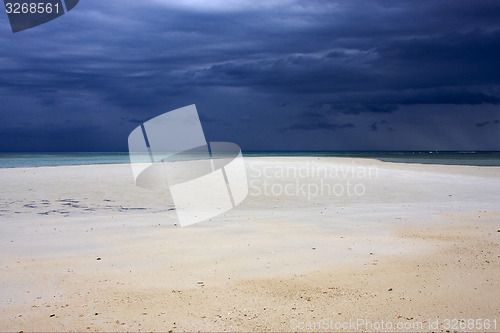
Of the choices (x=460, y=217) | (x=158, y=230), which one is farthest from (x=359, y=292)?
(x=460, y=217)

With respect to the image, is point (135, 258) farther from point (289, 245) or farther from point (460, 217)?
point (460, 217)

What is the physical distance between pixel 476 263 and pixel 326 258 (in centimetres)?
176

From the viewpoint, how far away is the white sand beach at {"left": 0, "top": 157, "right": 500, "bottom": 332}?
334cm

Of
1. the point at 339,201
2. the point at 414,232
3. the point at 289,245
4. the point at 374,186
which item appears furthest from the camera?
the point at 374,186

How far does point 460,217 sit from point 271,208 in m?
4.21

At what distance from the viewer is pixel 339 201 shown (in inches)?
440

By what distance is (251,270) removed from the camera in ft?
14.9

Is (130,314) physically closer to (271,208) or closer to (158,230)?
(158,230)

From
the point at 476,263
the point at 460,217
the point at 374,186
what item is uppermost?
the point at 476,263

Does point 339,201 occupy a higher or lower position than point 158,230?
lower

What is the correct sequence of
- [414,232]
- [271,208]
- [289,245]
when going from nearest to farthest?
[289,245], [414,232], [271,208]

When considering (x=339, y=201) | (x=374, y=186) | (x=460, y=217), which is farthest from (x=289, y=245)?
(x=374, y=186)

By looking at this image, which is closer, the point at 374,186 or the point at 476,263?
the point at 476,263

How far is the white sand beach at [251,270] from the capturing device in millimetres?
3340
